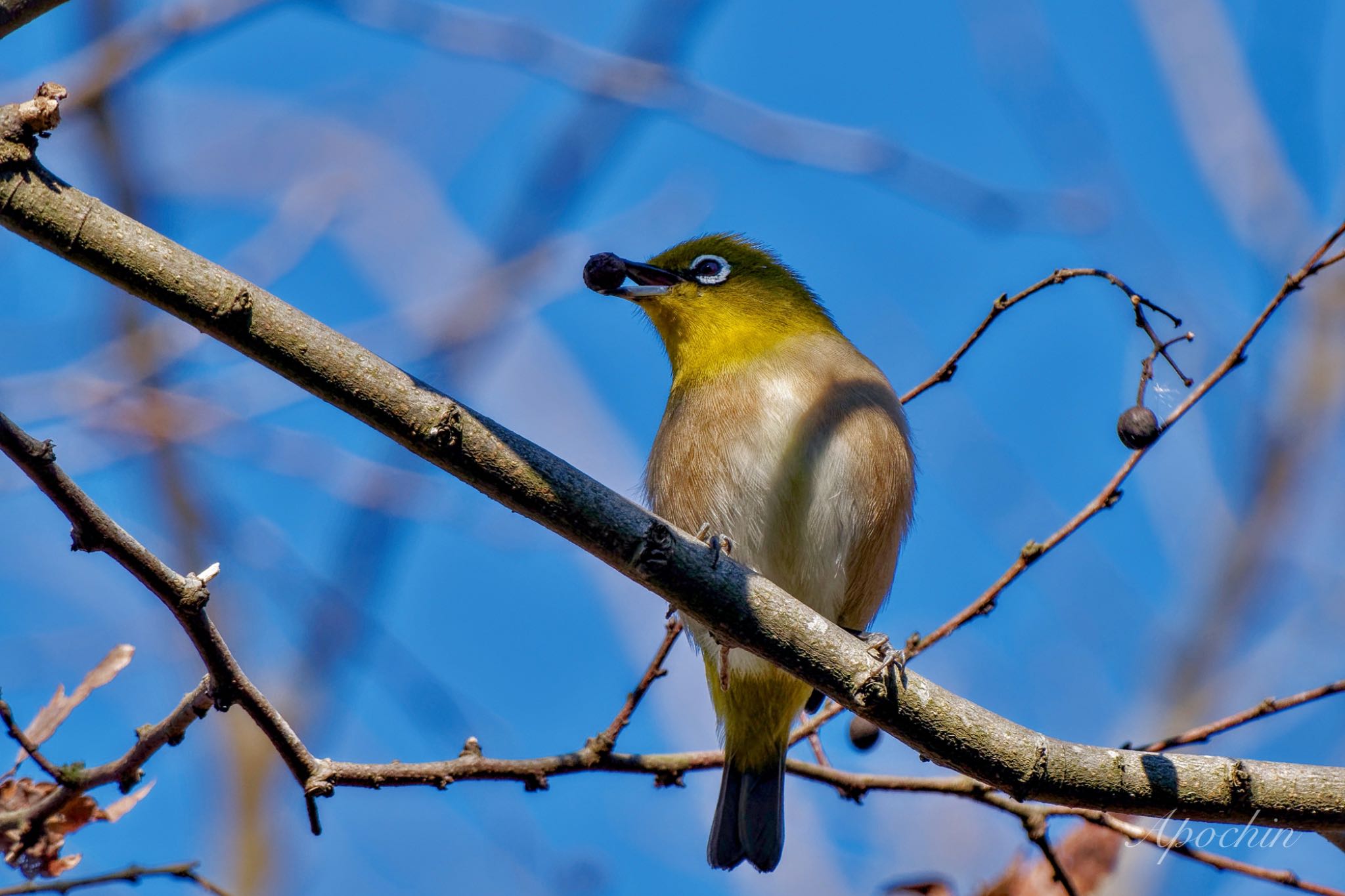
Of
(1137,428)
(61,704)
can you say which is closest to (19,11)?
(61,704)

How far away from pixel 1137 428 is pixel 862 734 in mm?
1212

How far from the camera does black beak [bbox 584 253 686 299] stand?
4656 millimetres

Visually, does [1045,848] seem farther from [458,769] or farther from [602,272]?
[602,272]

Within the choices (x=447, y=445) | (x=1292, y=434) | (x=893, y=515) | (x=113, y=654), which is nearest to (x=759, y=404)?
(x=893, y=515)

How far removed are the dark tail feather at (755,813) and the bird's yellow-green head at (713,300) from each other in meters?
1.46

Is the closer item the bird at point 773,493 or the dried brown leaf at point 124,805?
the dried brown leaf at point 124,805

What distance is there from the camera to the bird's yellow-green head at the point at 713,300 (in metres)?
4.73

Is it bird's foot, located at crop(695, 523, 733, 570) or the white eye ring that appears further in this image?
the white eye ring

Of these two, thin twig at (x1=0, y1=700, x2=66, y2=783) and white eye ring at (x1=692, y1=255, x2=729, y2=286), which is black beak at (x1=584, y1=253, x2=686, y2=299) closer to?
white eye ring at (x1=692, y1=255, x2=729, y2=286)

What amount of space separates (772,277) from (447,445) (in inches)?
125

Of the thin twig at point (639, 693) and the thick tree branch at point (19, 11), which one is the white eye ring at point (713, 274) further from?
the thick tree branch at point (19, 11)

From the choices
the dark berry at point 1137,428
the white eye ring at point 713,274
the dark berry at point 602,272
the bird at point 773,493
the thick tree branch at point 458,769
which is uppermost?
the white eye ring at point 713,274

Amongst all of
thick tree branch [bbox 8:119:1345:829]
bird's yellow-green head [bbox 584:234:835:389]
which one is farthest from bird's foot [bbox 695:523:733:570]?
bird's yellow-green head [bbox 584:234:835:389]

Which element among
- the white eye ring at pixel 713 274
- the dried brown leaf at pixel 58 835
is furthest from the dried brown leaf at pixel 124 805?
the white eye ring at pixel 713 274
